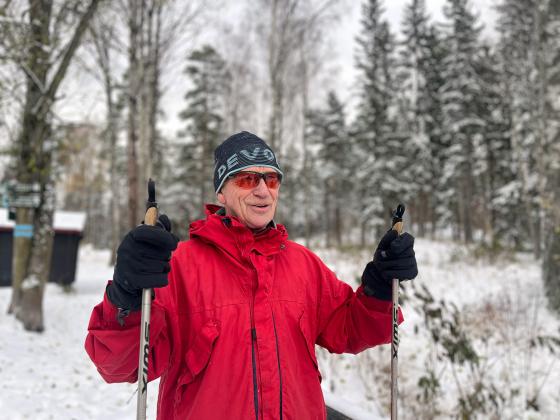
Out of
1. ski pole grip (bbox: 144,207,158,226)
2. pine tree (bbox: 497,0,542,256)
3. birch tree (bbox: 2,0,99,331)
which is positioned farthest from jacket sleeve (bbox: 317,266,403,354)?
pine tree (bbox: 497,0,542,256)

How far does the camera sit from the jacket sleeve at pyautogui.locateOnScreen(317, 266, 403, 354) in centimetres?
187

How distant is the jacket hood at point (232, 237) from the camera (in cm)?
170

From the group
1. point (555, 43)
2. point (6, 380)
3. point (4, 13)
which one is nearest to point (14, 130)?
point (4, 13)

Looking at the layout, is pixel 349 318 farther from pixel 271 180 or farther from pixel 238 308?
pixel 271 180

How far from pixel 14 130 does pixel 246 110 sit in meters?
16.1

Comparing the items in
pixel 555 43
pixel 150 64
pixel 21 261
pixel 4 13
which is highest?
pixel 555 43

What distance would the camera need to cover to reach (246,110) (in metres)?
22.7

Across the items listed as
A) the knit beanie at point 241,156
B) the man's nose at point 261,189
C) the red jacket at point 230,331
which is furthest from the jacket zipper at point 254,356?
the knit beanie at point 241,156

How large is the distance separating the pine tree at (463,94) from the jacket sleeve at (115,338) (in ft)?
75.4

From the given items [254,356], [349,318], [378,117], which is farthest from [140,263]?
[378,117]

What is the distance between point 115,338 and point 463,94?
82.6ft

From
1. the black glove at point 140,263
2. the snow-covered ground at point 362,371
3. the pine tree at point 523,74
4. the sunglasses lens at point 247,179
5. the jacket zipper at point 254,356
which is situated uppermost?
the pine tree at point 523,74

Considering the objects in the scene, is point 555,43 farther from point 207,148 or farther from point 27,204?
point 207,148

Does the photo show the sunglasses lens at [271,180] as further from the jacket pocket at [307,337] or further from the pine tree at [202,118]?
the pine tree at [202,118]
